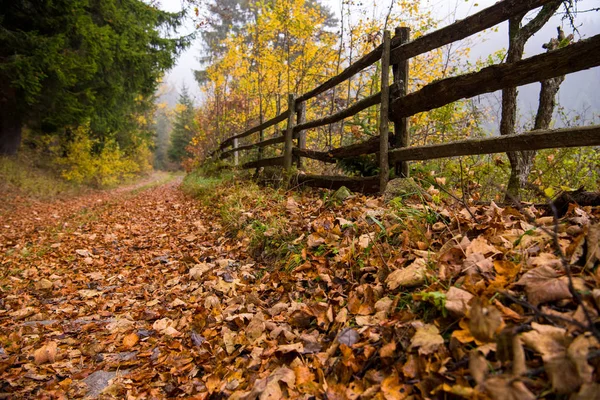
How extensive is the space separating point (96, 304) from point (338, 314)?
89.6 inches

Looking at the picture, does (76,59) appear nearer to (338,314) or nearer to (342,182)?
(342,182)

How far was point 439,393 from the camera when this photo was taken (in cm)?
109

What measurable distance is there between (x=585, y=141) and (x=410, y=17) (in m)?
7.06

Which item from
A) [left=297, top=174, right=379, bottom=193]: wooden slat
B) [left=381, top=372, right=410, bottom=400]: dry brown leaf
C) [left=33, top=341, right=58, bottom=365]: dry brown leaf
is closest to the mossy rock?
[left=297, top=174, right=379, bottom=193]: wooden slat

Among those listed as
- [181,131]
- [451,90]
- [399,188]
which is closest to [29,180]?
[399,188]

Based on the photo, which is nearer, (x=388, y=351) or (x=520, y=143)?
(x=388, y=351)

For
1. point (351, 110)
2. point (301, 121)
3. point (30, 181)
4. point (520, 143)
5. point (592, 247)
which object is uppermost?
point (301, 121)

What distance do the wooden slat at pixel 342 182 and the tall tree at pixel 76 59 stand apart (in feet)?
24.0

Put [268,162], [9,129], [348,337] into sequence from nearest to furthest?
[348,337]
[268,162]
[9,129]

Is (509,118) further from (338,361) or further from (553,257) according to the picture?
(338,361)

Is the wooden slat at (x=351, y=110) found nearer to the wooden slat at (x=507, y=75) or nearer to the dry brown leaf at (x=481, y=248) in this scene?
the wooden slat at (x=507, y=75)

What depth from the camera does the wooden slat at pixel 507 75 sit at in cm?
187

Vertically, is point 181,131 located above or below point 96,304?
above

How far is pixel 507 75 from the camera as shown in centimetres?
224
